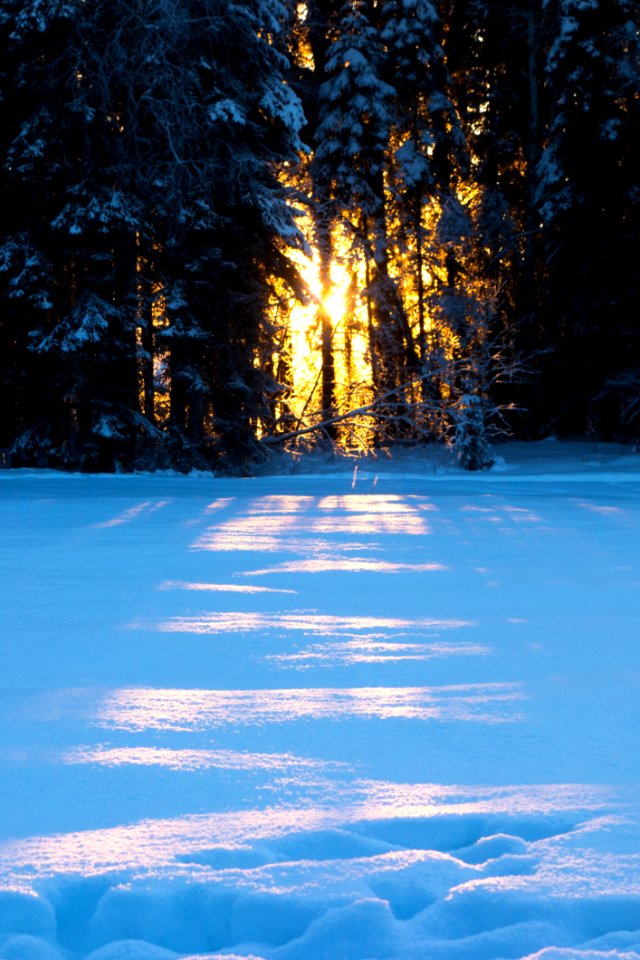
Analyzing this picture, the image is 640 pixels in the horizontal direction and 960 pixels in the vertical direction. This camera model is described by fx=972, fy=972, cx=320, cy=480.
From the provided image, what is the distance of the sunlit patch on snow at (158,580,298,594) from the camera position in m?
5.43

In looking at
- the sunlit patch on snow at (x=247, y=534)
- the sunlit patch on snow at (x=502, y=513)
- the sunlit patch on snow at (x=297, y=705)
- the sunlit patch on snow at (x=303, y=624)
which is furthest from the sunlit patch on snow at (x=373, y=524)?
the sunlit patch on snow at (x=297, y=705)

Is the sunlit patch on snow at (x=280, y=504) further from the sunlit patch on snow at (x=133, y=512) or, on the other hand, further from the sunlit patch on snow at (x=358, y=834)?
the sunlit patch on snow at (x=358, y=834)

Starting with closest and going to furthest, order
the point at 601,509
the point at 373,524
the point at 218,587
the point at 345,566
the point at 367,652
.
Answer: the point at 367,652, the point at 218,587, the point at 345,566, the point at 373,524, the point at 601,509

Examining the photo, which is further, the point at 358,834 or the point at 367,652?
the point at 367,652

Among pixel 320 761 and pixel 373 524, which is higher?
pixel 373 524

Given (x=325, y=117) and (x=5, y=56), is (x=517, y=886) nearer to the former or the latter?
(x=5, y=56)

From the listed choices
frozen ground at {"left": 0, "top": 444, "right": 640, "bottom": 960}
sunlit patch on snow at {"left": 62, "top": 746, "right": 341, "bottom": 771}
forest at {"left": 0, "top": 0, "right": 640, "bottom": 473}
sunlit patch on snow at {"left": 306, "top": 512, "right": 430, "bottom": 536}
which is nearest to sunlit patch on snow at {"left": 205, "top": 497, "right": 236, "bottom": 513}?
sunlit patch on snow at {"left": 306, "top": 512, "right": 430, "bottom": 536}

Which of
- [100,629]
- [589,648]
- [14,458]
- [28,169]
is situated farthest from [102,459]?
[589,648]

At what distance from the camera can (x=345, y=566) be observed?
20.8ft

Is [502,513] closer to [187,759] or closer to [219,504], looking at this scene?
[219,504]

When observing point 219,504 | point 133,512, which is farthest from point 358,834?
point 219,504

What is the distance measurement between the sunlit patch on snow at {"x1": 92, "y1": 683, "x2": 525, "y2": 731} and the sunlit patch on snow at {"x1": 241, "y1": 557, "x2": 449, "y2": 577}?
265cm

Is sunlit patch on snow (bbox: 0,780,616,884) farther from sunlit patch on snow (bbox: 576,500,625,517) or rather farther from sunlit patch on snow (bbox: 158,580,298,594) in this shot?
sunlit patch on snow (bbox: 576,500,625,517)

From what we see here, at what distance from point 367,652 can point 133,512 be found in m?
6.10
